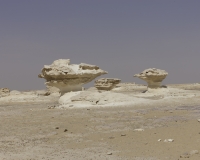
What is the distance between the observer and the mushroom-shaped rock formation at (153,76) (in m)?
33.4

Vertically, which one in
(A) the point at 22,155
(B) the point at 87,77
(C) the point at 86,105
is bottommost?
(A) the point at 22,155

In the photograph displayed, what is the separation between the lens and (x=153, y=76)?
33406mm

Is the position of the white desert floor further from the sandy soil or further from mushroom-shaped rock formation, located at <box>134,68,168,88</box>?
mushroom-shaped rock formation, located at <box>134,68,168,88</box>

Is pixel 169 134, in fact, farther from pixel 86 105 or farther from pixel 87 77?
pixel 87 77

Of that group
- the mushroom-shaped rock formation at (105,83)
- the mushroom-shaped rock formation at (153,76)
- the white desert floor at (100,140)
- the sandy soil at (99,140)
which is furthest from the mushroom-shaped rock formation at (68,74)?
the mushroom-shaped rock formation at (105,83)

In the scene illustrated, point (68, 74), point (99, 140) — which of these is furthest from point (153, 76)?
point (99, 140)

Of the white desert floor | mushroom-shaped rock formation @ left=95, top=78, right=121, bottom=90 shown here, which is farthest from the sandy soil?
mushroom-shaped rock formation @ left=95, top=78, right=121, bottom=90

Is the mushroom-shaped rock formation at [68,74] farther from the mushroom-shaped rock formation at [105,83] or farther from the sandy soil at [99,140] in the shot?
the mushroom-shaped rock formation at [105,83]

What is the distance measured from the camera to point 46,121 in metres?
12.6

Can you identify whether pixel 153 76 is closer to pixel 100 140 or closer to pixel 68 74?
pixel 68 74

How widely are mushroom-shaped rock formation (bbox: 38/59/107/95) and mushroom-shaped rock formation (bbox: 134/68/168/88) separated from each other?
11188 millimetres

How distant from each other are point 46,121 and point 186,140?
21.5ft

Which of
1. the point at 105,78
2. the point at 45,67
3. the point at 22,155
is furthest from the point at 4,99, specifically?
the point at 22,155

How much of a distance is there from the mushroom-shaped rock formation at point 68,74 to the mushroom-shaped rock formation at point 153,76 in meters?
11.2
